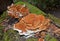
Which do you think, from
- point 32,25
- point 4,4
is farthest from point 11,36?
point 4,4

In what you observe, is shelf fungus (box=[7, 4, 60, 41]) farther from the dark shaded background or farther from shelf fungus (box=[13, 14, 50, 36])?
the dark shaded background

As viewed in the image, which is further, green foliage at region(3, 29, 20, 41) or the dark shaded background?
the dark shaded background

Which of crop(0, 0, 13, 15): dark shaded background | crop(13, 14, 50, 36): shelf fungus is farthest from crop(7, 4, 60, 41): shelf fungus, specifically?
crop(0, 0, 13, 15): dark shaded background

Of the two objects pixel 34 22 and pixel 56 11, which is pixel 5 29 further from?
pixel 56 11

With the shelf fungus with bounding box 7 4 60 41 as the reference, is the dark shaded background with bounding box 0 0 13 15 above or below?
below

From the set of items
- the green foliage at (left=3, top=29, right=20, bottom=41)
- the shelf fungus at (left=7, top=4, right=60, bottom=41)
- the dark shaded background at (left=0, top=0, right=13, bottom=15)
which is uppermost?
the shelf fungus at (left=7, top=4, right=60, bottom=41)

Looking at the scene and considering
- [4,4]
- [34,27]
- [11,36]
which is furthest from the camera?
[4,4]

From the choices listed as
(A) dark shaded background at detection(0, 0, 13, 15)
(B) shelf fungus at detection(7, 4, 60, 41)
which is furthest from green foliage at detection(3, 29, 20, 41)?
(A) dark shaded background at detection(0, 0, 13, 15)

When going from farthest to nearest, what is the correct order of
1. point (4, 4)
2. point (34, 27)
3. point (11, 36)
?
1. point (4, 4)
2. point (11, 36)
3. point (34, 27)

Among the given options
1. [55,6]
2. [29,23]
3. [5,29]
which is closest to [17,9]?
[5,29]

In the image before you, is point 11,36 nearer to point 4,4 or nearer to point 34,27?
point 34,27

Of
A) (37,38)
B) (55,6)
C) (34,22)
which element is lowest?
(55,6)
